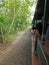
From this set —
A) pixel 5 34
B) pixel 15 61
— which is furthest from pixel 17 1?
pixel 15 61

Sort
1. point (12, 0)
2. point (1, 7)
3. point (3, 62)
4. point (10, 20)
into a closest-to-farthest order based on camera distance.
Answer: point (3, 62), point (1, 7), point (12, 0), point (10, 20)

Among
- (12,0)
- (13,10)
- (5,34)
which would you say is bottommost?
(5,34)

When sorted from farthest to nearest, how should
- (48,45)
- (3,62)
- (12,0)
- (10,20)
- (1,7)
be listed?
(10,20) < (12,0) < (1,7) < (3,62) < (48,45)

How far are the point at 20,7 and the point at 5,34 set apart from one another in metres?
3.81

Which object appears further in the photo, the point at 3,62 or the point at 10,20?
the point at 10,20

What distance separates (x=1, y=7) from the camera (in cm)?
1489

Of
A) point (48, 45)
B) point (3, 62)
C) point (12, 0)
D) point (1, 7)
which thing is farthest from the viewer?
point (12, 0)

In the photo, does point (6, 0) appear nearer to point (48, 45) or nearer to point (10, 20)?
→ point (10, 20)

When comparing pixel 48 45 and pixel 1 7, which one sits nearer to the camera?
pixel 48 45

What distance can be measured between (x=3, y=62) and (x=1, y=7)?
7205 millimetres

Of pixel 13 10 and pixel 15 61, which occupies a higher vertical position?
pixel 13 10

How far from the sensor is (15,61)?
9180mm

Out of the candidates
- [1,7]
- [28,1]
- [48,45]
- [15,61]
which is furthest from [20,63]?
[28,1]

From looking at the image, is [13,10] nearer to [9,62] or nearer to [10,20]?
[10,20]
